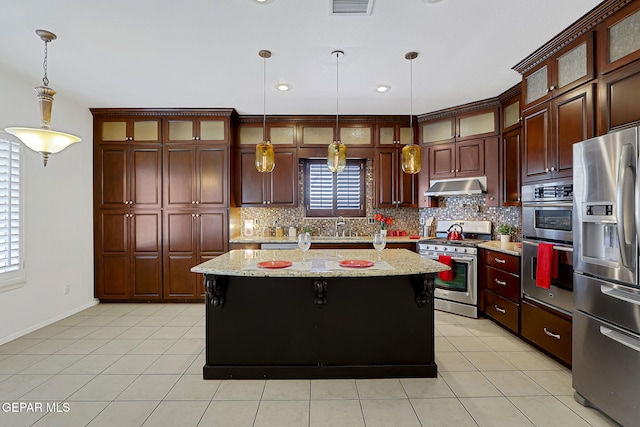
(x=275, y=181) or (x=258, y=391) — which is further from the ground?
(x=275, y=181)

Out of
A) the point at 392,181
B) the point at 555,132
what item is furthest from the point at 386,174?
the point at 555,132

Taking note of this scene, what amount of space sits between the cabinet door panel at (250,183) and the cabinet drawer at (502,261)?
3065mm

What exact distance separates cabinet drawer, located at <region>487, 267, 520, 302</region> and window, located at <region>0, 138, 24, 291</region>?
16.8 feet

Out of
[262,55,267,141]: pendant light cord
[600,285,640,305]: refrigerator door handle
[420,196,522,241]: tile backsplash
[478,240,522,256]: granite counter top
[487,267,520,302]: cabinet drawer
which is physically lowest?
[487,267,520,302]: cabinet drawer

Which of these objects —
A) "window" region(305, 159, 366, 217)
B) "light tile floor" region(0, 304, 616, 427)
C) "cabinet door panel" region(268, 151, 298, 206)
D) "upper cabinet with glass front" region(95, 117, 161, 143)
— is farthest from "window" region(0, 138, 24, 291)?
"window" region(305, 159, 366, 217)

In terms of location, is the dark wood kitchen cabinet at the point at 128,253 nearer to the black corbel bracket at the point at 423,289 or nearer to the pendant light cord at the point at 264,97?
the pendant light cord at the point at 264,97

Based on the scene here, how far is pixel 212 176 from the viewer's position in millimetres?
4445

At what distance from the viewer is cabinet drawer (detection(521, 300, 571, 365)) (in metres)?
2.53

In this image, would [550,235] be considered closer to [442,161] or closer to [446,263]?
[446,263]

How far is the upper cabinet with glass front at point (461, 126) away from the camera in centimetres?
406

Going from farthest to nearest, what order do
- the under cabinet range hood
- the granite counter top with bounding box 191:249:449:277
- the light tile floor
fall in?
the under cabinet range hood < the granite counter top with bounding box 191:249:449:277 < the light tile floor

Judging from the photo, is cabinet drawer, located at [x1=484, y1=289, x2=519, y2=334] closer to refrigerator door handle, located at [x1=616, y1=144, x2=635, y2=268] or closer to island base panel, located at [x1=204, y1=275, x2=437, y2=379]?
island base panel, located at [x1=204, y1=275, x2=437, y2=379]

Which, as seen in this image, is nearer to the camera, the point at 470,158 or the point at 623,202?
the point at 623,202

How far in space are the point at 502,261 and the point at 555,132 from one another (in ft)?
4.61
